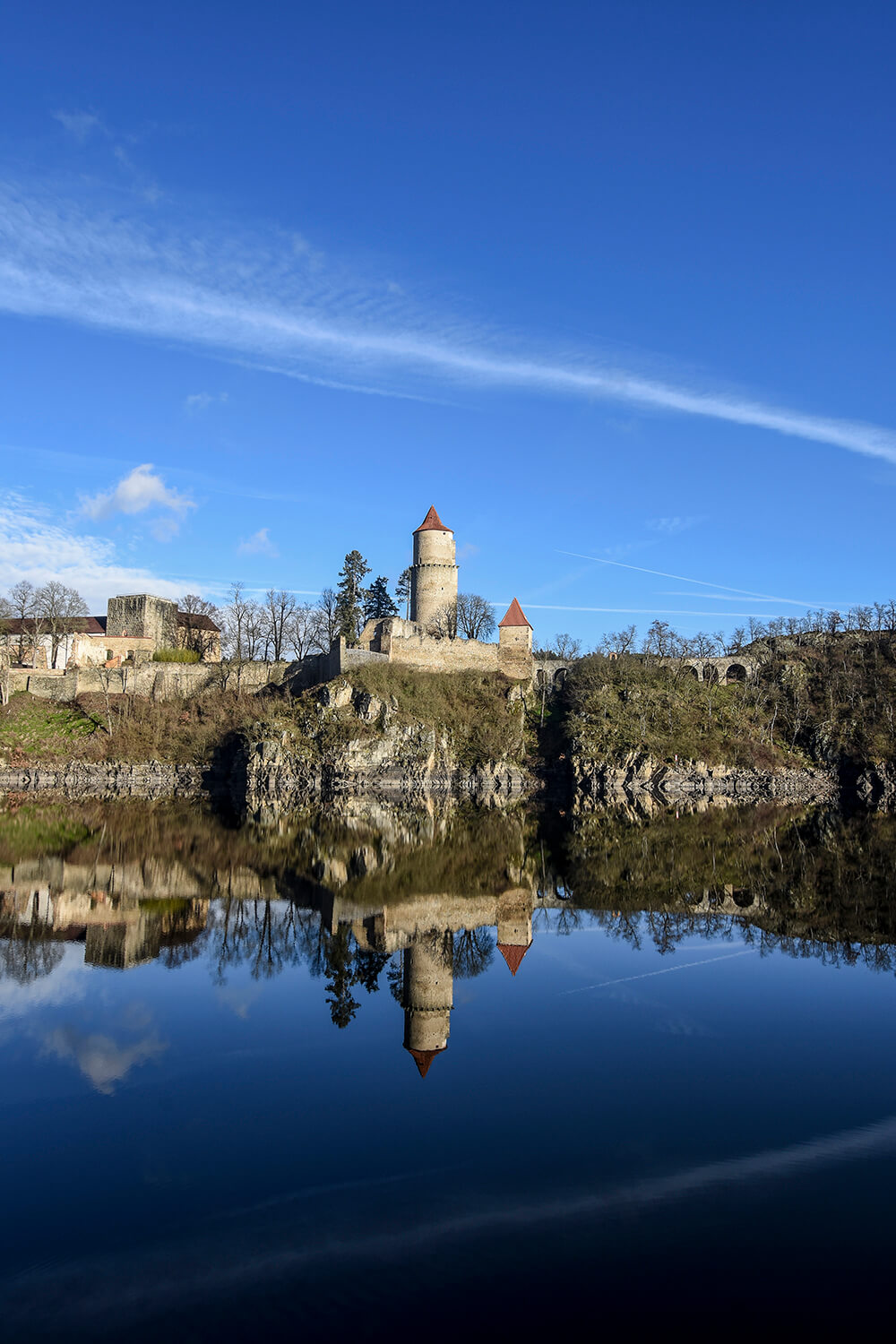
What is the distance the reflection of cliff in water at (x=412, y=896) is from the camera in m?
14.2

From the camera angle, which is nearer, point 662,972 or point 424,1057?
point 424,1057

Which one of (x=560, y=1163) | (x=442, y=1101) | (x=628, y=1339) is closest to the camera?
(x=628, y=1339)

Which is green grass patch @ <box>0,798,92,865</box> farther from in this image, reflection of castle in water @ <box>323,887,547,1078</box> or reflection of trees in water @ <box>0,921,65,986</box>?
reflection of castle in water @ <box>323,887,547,1078</box>

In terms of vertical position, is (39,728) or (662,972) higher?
(39,728)

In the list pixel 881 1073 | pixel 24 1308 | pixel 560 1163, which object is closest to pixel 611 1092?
pixel 560 1163

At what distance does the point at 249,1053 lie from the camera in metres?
10.0

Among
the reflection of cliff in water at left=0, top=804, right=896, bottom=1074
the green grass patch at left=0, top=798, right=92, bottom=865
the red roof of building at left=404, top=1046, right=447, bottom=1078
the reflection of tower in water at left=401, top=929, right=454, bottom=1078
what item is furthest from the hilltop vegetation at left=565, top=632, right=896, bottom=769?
the red roof of building at left=404, top=1046, right=447, bottom=1078

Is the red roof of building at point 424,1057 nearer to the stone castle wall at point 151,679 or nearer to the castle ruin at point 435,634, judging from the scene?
the castle ruin at point 435,634

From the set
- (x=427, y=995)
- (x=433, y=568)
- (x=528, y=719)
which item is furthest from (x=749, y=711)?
(x=427, y=995)

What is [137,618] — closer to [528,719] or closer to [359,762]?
[359,762]

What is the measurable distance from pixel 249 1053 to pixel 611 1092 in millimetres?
4380

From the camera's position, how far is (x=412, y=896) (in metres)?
19.3

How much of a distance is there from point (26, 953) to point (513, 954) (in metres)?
8.51

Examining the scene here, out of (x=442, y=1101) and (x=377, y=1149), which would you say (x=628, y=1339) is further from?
(x=442, y=1101)
